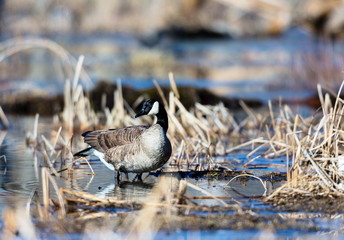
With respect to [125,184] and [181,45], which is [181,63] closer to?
[181,45]

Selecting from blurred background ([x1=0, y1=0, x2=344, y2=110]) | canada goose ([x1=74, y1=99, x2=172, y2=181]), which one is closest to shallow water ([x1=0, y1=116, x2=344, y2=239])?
canada goose ([x1=74, y1=99, x2=172, y2=181])

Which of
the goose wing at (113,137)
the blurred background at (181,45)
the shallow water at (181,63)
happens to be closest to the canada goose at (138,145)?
the goose wing at (113,137)

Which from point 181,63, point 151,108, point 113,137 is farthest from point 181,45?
point 151,108

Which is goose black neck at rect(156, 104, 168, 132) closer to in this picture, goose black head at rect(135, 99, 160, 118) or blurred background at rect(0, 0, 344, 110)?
goose black head at rect(135, 99, 160, 118)

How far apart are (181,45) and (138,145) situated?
3159 centimetres

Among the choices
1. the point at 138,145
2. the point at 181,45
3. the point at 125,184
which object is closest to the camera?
the point at 138,145

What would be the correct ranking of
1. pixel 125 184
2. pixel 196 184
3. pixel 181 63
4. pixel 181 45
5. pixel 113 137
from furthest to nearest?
1. pixel 181 45
2. pixel 181 63
3. pixel 113 137
4. pixel 125 184
5. pixel 196 184

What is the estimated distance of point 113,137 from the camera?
341 inches

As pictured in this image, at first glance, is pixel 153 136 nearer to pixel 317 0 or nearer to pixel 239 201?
pixel 239 201

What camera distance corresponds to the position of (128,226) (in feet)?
19.9

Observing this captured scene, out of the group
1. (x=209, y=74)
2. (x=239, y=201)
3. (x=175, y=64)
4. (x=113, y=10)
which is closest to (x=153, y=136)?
(x=239, y=201)

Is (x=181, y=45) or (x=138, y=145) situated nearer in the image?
(x=138, y=145)

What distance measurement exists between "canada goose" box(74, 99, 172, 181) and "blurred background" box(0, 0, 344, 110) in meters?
2.75

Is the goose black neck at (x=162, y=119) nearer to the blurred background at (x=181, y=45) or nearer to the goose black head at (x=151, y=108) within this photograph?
the goose black head at (x=151, y=108)
